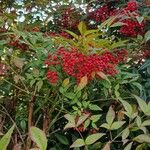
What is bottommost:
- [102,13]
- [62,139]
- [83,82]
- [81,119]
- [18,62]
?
[62,139]

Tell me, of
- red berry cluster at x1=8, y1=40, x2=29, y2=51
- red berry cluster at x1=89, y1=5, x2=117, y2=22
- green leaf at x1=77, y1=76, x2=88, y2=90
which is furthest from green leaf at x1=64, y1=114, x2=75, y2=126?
red berry cluster at x1=89, y1=5, x2=117, y2=22

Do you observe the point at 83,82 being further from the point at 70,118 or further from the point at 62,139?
the point at 62,139

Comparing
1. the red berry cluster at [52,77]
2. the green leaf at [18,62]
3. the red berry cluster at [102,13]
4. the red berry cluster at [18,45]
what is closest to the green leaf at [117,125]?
the red berry cluster at [52,77]

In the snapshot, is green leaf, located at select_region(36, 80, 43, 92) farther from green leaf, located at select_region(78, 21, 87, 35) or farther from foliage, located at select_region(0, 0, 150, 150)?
green leaf, located at select_region(78, 21, 87, 35)

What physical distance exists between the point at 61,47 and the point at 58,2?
1.05 m

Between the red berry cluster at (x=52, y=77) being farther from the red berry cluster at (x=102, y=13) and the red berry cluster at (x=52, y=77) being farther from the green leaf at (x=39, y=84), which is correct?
the red berry cluster at (x=102, y=13)

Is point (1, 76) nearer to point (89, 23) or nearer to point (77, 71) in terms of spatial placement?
point (77, 71)

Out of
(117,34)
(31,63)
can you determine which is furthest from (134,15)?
(31,63)

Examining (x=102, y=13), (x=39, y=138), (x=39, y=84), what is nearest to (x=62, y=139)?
(x=39, y=84)

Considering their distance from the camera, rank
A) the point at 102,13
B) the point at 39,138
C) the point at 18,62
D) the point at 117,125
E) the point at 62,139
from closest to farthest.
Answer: the point at 39,138
the point at 117,125
the point at 18,62
the point at 62,139
the point at 102,13

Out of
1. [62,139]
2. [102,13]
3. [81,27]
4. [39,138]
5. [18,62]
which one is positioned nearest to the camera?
[39,138]

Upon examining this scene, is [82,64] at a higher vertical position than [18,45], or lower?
lower

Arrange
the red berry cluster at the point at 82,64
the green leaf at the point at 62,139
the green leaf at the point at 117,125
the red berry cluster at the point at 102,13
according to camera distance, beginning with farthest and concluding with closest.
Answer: the red berry cluster at the point at 102,13 < the green leaf at the point at 62,139 < the red berry cluster at the point at 82,64 < the green leaf at the point at 117,125

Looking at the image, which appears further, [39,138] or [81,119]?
[81,119]
